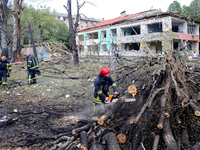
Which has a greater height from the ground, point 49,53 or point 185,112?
point 49,53

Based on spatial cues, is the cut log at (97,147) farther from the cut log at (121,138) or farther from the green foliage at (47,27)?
the green foliage at (47,27)

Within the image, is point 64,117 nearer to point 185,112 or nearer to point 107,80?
point 107,80

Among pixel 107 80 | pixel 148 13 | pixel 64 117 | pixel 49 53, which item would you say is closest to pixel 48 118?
pixel 64 117

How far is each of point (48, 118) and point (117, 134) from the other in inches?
92.5

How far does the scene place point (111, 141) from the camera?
2568 millimetres

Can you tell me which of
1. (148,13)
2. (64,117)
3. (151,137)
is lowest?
(64,117)

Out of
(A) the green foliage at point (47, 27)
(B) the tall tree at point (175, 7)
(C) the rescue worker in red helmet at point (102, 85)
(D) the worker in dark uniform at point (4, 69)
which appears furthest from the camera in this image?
(A) the green foliage at point (47, 27)

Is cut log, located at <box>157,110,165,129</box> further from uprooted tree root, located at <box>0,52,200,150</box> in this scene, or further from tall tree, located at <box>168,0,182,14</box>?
tall tree, located at <box>168,0,182,14</box>

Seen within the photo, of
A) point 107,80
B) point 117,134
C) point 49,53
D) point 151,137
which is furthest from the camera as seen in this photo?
point 49,53

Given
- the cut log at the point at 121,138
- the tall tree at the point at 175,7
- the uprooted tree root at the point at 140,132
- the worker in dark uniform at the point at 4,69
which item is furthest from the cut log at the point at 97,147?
the tall tree at the point at 175,7

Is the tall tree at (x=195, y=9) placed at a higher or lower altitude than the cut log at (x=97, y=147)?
higher

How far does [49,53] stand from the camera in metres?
17.9

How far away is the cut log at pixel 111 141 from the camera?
2448 mm

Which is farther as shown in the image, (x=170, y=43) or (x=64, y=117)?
(x=170, y=43)
